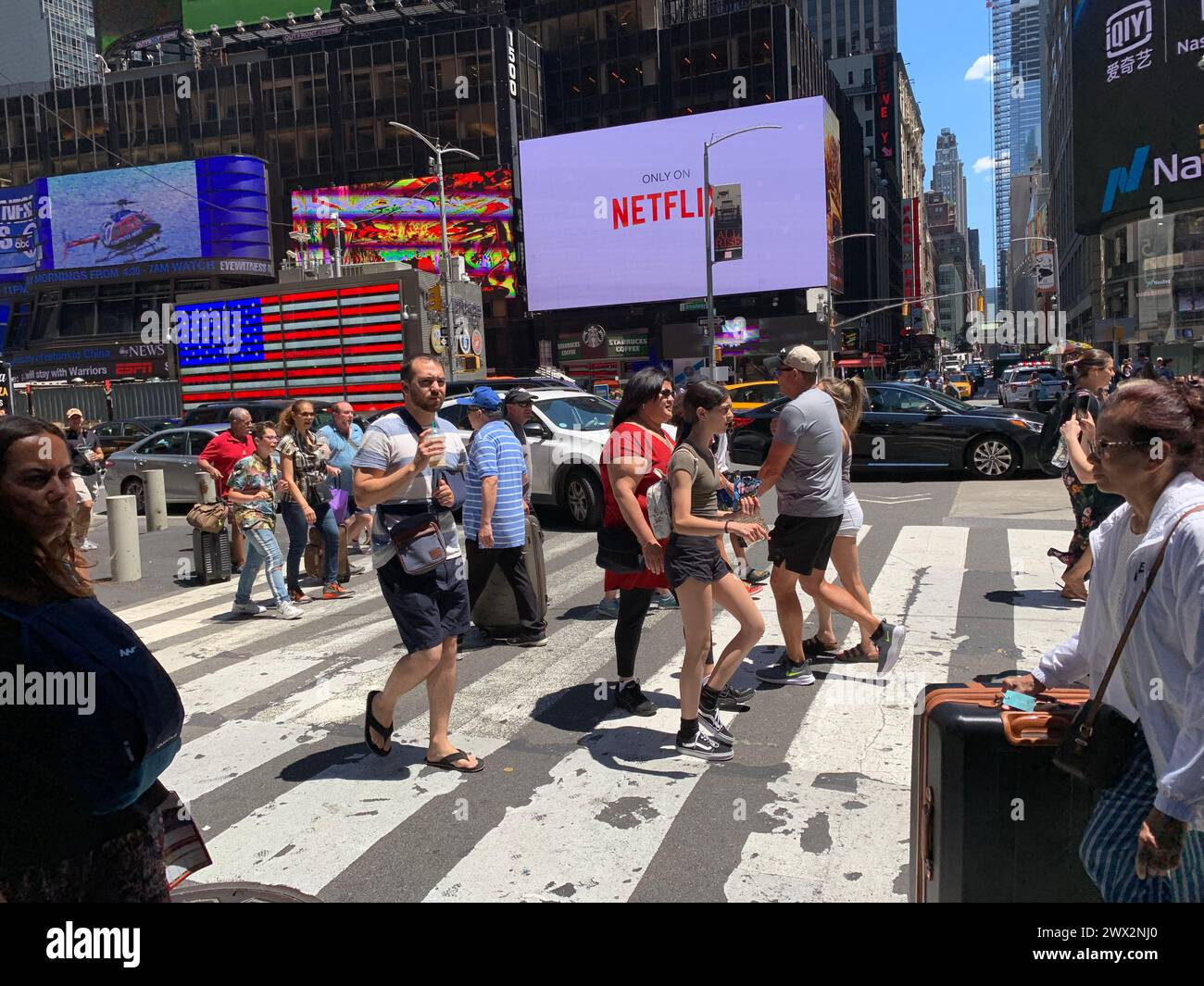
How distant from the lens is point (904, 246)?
130m

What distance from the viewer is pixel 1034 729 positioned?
241 centimetres

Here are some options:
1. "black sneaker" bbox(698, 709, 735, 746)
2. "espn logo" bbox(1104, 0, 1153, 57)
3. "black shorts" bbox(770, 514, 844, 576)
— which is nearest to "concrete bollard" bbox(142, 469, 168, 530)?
"black shorts" bbox(770, 514, 844, 576)

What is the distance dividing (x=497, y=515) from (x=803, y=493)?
2374 mm

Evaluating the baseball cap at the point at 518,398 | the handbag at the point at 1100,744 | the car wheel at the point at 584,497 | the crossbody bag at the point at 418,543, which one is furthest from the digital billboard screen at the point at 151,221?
the handbag at the point at 1100,744

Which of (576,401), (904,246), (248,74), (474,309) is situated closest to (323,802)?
(576,401)

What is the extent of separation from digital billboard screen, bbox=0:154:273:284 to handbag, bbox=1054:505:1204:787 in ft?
208

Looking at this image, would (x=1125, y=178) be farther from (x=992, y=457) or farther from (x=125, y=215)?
(x=125, y=215)

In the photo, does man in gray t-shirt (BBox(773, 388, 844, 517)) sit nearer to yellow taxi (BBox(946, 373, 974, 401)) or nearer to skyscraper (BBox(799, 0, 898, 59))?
yellow taxi (BBox(946, 373, 974, 401))

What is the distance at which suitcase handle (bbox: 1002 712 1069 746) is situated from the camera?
2385mm

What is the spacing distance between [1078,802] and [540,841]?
7.32ft

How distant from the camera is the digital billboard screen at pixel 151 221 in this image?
194 feet

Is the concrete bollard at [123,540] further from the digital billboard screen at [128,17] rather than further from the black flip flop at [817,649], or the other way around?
the digital billboard screen at [128,17]

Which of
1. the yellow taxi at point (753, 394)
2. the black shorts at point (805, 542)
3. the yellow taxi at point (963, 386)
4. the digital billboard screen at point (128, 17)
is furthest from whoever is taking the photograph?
the digital billboard screen at point (128, 17)

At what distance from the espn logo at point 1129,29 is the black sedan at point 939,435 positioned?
174ft
